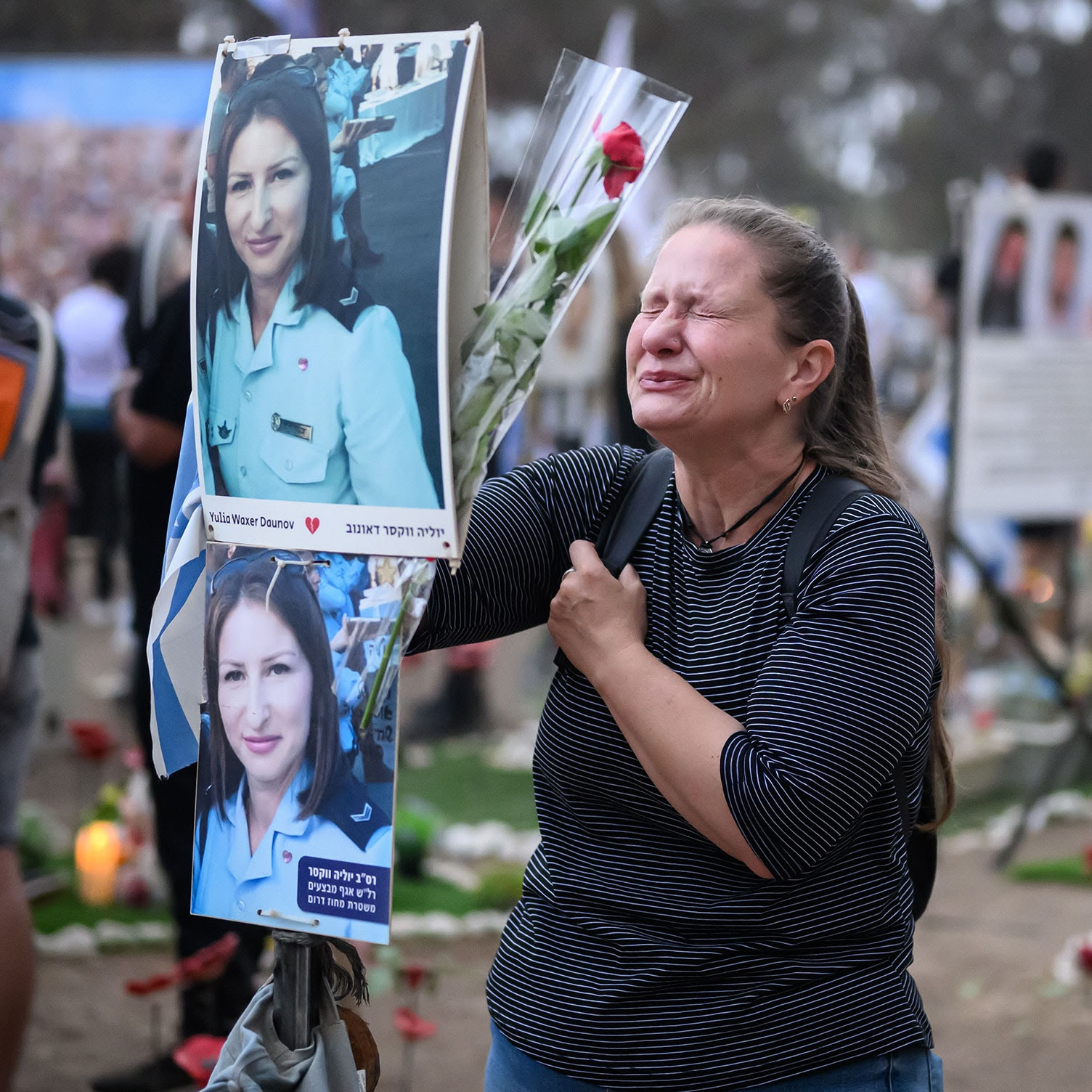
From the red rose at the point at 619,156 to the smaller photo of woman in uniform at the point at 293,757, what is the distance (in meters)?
0.48

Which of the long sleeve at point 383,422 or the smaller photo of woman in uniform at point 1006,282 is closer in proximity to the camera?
the long sleeve at point 383,422

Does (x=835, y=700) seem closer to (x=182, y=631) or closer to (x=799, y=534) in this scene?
(x=799, y=534)

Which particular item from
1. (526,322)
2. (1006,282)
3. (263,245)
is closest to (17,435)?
(263,245)

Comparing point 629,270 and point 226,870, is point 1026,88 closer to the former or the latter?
point 629,270

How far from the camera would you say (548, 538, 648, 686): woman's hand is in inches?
66.2

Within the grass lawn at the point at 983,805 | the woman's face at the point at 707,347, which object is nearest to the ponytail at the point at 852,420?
the woman's face at the point at 707,347

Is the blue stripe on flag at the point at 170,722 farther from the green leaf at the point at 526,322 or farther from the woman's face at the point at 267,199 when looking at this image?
the green leaf at the point at 526,322

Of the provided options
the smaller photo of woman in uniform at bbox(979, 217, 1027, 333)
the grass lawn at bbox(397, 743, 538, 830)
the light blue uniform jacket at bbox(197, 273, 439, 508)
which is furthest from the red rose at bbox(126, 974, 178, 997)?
the smaller photo of woman in uniform at bbox(979, 217, 1027, 333)

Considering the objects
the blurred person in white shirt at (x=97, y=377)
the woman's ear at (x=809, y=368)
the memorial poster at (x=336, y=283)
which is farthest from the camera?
the blurred person in white shirt at (x=97, y=377)

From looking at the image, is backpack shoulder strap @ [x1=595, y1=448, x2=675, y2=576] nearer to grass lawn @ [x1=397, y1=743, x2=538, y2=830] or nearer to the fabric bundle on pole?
the fabric bundle on pole

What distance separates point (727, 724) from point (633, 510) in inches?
15.7

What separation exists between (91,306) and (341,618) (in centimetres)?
716

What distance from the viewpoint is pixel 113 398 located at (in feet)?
12.6

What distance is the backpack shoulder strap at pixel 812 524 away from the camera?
5.49 feet
